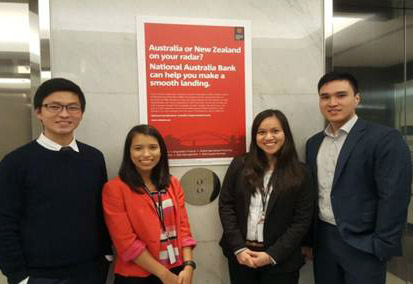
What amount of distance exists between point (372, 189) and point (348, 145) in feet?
0.97

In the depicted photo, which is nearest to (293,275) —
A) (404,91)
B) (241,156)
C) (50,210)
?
(241,156)

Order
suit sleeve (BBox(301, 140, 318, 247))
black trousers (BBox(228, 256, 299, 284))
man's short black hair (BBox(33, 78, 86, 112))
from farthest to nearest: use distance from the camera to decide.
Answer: suit sleeve (BBox(301, 140, 318, 247)) < black trousers (BBox(228, 256, 299, 284)) < man's short black hair (BBox(33, 78, 86, 112))

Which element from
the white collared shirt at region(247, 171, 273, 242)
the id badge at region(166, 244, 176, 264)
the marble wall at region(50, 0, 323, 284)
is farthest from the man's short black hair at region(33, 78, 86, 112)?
the white collared shirt at region(247, 171, 273, 242)

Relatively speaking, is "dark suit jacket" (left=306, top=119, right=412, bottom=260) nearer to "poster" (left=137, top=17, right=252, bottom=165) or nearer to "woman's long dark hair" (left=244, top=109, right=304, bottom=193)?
"woman's long dark hair" (left=244, top=109, right=304, bottom=193)

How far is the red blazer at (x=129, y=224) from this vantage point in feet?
6.11

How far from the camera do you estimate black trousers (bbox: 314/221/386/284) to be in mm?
1963

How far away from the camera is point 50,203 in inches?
66.7

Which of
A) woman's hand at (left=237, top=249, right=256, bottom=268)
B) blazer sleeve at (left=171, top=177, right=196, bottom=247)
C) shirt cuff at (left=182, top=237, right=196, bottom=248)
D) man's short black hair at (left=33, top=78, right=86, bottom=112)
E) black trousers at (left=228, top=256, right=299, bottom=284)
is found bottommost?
black trousers at (left=228, top=256, right=299, bottom=284)

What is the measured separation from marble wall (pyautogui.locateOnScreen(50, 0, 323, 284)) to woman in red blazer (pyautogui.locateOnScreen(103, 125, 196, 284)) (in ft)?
1.08

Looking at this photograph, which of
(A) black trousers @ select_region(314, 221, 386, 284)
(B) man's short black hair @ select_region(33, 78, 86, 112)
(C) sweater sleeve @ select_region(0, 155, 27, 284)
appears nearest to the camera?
(C) sweater sleeve @ select_region(0, 155, 27, 284)

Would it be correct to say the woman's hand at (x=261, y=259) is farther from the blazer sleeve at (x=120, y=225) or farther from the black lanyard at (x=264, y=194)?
the blazer sleeve at (x=120, y=225)

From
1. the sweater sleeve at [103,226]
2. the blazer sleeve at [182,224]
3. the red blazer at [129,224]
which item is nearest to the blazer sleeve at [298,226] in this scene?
the blazer sleeve at [182,224]

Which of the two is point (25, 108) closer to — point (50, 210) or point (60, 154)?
point (60, 154)

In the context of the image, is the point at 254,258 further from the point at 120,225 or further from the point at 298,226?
the point at 120,225
